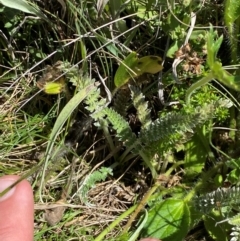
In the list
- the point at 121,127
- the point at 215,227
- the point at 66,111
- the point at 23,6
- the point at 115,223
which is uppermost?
the point at 23,6

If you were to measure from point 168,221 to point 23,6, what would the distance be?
747mm

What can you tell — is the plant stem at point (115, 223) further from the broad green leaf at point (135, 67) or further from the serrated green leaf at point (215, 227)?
the broad green leaf at point (135, 67)

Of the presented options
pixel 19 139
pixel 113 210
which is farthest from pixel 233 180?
pixel 19 139

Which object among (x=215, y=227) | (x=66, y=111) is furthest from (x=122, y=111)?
(x=215, y=227)

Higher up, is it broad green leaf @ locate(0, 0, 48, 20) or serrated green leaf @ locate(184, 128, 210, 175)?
broad green leaf @ locate(0, 0, 48, 20)

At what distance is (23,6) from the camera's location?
4.88 ft

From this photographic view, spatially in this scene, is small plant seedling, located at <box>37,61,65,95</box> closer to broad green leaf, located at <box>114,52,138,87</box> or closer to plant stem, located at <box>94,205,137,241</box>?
broad green leaf, located at <box>114,52,138,87</box>

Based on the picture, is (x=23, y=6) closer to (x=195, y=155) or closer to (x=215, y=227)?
(x=195, y=155)

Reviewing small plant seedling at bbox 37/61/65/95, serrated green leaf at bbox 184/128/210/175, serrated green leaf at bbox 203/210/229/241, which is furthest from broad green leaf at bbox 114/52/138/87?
serrated green leaf at bbox 203/210/229/241

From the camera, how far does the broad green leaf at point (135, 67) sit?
1429mm

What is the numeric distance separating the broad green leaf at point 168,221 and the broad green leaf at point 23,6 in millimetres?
659

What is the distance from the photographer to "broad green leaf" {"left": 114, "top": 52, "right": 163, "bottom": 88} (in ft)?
4.69

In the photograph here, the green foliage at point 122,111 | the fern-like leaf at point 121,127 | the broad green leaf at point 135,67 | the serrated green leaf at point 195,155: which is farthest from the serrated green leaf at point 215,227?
the broad green leaf at point 135,67

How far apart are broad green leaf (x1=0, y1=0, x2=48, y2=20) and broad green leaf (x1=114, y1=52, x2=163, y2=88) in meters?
0.29
